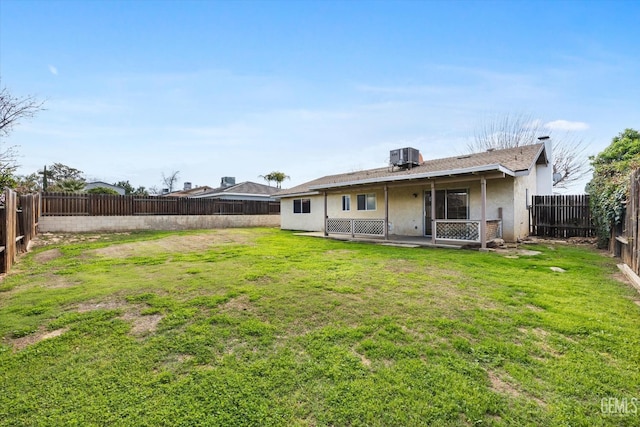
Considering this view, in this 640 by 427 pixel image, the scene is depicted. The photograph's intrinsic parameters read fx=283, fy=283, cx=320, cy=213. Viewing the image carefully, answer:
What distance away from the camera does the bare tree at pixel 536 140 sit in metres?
22.5

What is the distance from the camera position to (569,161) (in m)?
23.1

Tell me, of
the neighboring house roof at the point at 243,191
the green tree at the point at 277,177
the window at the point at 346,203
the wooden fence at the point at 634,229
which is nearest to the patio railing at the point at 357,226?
the window at the point at 346,203

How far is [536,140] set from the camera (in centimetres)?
2203

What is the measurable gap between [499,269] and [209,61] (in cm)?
1257

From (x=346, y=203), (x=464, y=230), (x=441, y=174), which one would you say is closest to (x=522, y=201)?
(x=464, y=230)

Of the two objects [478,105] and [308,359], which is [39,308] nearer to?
[308,359]

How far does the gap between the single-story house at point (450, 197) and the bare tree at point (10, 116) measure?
1099 centimetres

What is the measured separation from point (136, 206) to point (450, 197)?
16.7 metres

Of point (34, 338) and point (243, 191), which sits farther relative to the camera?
point (243, 191)

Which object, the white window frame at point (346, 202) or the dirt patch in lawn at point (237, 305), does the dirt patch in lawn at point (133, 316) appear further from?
the white window frame at point (346, 202)

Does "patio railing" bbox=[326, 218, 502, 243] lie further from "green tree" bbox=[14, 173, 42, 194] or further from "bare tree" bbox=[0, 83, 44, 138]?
"green tree" bbox=[14, 173, 42, 194]

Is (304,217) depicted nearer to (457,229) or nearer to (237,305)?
(457,229)

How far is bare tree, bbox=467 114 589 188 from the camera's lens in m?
22.5

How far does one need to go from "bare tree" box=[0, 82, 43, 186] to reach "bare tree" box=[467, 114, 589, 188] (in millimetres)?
27953
